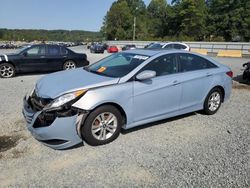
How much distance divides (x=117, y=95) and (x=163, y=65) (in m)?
1.29

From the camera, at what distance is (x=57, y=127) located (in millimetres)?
3918

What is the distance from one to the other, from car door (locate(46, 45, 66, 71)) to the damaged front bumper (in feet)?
26.7

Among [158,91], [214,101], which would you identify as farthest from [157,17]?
[158,91]

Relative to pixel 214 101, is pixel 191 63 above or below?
above

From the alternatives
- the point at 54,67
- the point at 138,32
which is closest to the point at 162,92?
the point at 54,67

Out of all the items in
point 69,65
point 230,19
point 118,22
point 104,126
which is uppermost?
point 118,22

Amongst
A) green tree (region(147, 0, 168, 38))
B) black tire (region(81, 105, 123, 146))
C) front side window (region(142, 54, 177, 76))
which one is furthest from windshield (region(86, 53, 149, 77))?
green tree (region(147, 0, 168, 38))

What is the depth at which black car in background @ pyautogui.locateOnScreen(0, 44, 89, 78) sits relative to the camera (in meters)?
11.0

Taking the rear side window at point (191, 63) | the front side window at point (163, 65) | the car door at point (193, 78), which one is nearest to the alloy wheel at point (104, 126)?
the front side window at point (163, 65)

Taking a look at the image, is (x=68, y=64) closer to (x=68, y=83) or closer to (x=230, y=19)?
(x=68, y=83)

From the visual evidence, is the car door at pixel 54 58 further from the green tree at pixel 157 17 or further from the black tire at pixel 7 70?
the green tree at pixel 157 17

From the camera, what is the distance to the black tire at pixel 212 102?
5.88m

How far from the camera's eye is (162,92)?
489 cm

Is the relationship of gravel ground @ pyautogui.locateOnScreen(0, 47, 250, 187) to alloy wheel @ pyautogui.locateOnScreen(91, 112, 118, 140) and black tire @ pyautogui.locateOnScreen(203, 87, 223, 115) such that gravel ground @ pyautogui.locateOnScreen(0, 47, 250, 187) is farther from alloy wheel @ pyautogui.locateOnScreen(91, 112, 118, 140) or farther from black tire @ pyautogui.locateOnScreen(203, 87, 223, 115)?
black tire @ pyautogui.locateOnScreen(203, 87, 223, 115)
